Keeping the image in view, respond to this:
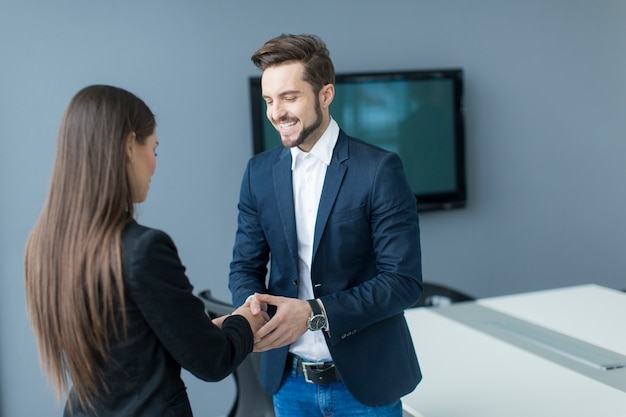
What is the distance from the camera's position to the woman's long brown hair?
1328 millimetres

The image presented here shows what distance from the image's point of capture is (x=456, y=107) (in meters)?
4.84

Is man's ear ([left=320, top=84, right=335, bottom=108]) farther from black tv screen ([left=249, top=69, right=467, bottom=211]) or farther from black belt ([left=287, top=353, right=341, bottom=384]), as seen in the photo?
black tv screen ([left=249, top=69, right=467, bottom=211])

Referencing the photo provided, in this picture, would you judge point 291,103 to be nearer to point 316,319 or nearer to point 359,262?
point 359,262

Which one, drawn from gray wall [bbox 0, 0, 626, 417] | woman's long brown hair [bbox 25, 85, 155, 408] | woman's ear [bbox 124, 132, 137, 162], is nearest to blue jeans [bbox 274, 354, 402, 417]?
woman's long brown hair [bbox 25, 85, 155, 408]

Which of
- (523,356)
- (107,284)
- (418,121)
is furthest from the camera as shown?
(418,121)

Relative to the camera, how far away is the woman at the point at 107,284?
133 centimetres

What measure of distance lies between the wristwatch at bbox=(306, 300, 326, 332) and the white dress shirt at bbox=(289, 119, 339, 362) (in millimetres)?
124

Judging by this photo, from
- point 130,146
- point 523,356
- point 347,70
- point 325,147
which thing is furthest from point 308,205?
point 347,70

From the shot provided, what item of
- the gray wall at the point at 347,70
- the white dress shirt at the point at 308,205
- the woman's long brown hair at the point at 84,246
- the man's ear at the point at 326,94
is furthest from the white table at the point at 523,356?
the gray wall at the point at 347,70

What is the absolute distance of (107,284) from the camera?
4.31 ft

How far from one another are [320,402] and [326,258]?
395mm

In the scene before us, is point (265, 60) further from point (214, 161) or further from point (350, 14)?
point (350, 14)

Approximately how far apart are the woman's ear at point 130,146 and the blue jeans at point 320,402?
85 centimetres

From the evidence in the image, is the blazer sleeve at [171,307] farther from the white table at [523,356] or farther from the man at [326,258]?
the white table at [523,356]
